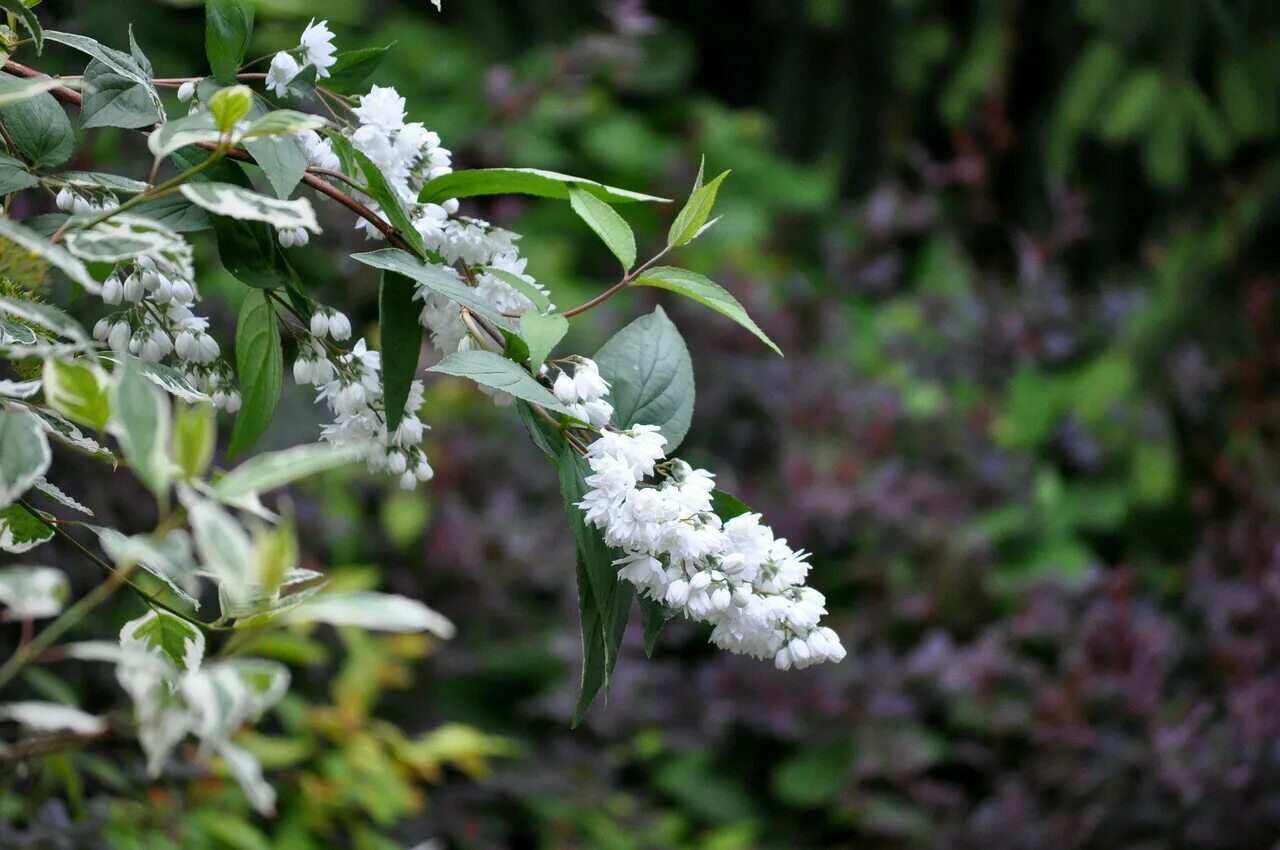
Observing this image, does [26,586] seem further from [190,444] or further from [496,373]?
[496,373]

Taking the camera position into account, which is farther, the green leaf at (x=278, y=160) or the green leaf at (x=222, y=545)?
the green leaf at (x=278, y=160)

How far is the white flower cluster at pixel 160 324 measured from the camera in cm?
65

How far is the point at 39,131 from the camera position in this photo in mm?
631

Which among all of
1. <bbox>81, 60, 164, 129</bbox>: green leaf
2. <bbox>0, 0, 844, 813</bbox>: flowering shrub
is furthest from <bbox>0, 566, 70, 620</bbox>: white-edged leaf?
<bbox>81, 60, 164, 129</bbox>: green leaf

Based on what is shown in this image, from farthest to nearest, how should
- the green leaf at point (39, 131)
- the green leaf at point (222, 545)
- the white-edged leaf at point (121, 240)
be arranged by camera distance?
the green leaf at point (39, 131) → the white-edged leaf at point (121, 240) → the green leaf at point (222, 545)

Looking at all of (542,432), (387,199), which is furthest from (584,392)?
(387,199)

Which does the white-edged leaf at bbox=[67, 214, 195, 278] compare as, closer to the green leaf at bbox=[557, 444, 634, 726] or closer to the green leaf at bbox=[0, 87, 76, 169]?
the green leaf at bbox=[0, 87, 76, 169]

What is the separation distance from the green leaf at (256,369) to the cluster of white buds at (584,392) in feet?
0.53

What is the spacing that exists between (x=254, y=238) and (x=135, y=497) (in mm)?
995

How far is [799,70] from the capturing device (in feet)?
10.7

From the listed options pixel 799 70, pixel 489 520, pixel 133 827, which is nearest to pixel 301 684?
pixel 489 520

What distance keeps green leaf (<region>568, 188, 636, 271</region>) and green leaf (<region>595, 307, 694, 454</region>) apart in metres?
0.08

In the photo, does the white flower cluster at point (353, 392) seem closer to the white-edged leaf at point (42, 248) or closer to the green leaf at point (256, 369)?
the green leaf at point (256, 369)

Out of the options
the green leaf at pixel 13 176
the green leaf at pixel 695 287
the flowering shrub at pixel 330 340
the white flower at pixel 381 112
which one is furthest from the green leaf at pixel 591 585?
the green leaf at pixel 13 176
